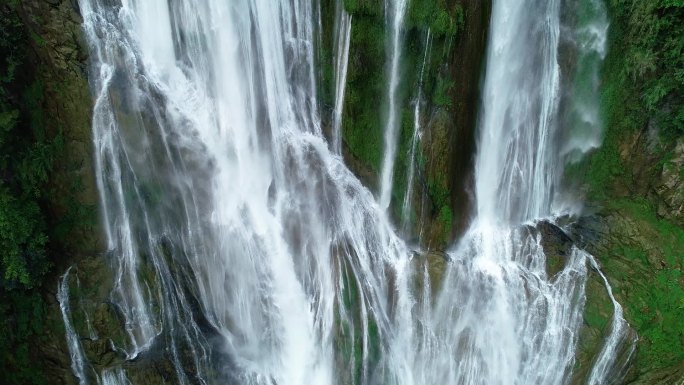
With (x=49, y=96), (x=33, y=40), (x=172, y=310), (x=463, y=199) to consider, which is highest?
(x=33, y=40)

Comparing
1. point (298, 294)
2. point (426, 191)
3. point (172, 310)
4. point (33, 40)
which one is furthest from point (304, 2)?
point (172, 310)

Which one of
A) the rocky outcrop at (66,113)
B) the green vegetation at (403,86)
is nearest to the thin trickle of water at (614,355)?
the green vegetation at (403,86)

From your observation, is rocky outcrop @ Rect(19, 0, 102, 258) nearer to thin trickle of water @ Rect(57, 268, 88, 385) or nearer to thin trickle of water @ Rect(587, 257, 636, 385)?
thin trickle of water @ Rect(57, 268, 88, 385)

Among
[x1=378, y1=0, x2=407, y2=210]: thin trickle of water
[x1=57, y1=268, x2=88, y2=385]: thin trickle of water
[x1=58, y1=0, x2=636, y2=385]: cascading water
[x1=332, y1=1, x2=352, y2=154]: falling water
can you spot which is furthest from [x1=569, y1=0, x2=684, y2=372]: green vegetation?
[x1=57, y1=268, x2=88, y2=385]: thin trickle of water

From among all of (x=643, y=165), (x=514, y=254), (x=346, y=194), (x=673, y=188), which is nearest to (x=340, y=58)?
(x=346, y=194)

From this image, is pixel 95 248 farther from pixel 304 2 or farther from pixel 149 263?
pixel 304 2
